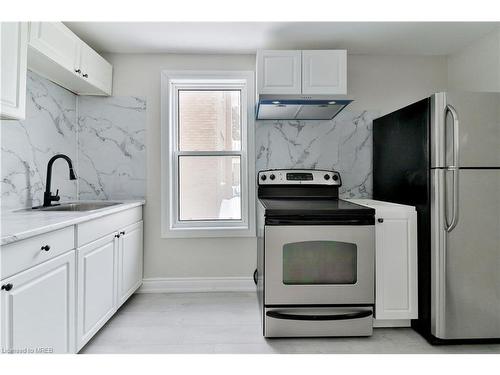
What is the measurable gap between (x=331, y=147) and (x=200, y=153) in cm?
125

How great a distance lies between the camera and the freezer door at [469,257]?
76.5 inches

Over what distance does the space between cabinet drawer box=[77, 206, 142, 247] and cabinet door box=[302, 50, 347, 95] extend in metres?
1.72

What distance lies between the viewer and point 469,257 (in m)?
1.96

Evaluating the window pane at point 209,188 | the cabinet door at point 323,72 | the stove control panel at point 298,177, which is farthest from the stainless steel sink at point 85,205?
the cabinet door at point 323,72

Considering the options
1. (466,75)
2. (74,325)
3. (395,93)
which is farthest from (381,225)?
(74,325)

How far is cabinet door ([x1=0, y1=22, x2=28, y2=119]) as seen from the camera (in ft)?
4.85

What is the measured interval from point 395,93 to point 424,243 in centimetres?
157

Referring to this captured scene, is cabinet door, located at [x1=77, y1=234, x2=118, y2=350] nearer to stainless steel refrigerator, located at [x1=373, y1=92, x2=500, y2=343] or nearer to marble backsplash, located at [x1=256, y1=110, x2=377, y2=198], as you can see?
marble backsplash, located at [x1=256, y1=110, x2=377, y2=198]

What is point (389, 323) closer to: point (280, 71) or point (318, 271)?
point (318, 271)

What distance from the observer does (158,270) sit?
2.94m

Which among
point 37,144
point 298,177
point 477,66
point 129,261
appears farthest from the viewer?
point 298,177

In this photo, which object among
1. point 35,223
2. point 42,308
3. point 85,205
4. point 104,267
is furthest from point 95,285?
point 85,205

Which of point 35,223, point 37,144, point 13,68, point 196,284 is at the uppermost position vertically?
point 13,68

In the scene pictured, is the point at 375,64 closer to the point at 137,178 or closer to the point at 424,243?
the point at 424,243
